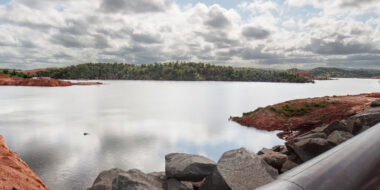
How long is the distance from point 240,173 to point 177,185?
3.03 meters

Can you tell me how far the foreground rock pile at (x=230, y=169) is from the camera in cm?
746

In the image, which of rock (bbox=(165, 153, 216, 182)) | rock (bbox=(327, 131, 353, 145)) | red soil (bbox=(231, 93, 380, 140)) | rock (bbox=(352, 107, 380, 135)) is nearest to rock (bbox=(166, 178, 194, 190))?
rock (bbox=(165, 153, 216, 182))

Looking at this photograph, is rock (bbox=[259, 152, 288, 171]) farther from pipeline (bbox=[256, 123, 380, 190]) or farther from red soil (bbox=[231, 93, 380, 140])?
red soil (bbox=[231, 93, 380, 140])

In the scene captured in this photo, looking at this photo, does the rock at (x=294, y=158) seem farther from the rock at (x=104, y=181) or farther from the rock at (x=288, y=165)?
the rock at (x=104, y=181)

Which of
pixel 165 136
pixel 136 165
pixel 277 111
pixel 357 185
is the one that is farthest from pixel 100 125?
pixel 357 185

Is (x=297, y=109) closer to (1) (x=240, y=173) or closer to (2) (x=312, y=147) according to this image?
(2) (x=312, y=147)

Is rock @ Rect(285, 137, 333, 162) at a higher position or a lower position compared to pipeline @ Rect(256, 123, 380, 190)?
lower

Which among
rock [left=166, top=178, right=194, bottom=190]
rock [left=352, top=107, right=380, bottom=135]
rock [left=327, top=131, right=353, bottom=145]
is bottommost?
rock [left=166, top=178, right=194, bottom=190]

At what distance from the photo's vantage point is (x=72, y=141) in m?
27.8

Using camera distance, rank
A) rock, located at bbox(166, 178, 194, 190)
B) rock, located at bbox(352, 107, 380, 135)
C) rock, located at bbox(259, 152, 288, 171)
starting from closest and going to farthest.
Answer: rock, located at bbox(166, 178, 194, 190), rock, located at bbox(259, 152, 288, 171), rock, located at bbox(352, 107, 380, 135)

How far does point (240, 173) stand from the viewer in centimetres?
748

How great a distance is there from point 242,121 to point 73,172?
27648 millimetres

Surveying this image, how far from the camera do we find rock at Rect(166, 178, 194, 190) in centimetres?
923

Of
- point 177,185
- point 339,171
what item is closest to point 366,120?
point 177,185
